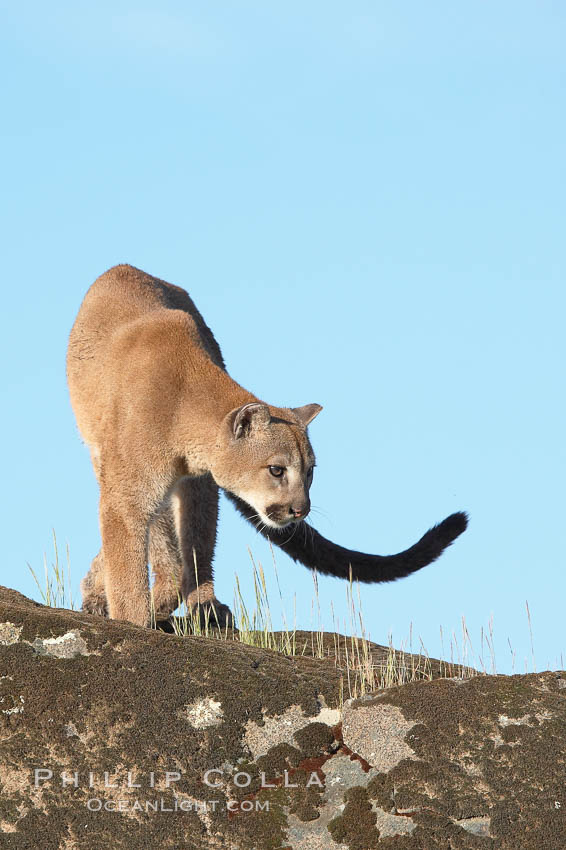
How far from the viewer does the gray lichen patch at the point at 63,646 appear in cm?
548

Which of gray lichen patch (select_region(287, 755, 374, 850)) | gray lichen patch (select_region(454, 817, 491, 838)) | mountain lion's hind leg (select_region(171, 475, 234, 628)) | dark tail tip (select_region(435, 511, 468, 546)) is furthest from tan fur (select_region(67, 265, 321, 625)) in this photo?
gray lichen patch (select_region(454, 817, 491, 838))

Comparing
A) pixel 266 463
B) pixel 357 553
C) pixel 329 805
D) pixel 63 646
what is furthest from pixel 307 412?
pixel 329 805

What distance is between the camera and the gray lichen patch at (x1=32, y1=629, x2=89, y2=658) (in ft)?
18.0

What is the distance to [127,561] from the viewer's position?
7.94 metres

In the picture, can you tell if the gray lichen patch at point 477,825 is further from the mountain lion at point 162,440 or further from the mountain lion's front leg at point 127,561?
the mountain lion's front leg at point 127,561

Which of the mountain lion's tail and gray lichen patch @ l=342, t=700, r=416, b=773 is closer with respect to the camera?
gray lichen patch @ l=342, t=700, r=416, b=773

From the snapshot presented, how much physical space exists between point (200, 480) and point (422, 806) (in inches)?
187

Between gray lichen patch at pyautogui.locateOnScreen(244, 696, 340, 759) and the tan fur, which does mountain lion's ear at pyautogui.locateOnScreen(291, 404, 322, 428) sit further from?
gray lichen patch at pyautogui.locateOnScreen(244, 696, 340, 759)

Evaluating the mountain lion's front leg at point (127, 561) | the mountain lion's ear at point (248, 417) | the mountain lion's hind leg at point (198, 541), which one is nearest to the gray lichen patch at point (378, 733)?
the mountain lion's ear at point (248, 417)

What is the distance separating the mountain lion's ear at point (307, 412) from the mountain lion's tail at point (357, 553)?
48.3 inches

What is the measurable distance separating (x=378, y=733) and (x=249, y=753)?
641 millimetres

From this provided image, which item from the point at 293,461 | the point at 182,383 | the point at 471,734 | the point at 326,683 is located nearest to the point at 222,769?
the point at 326,683

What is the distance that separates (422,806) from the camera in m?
4.70

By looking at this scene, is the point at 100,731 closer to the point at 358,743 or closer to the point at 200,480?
the point at 358,743
